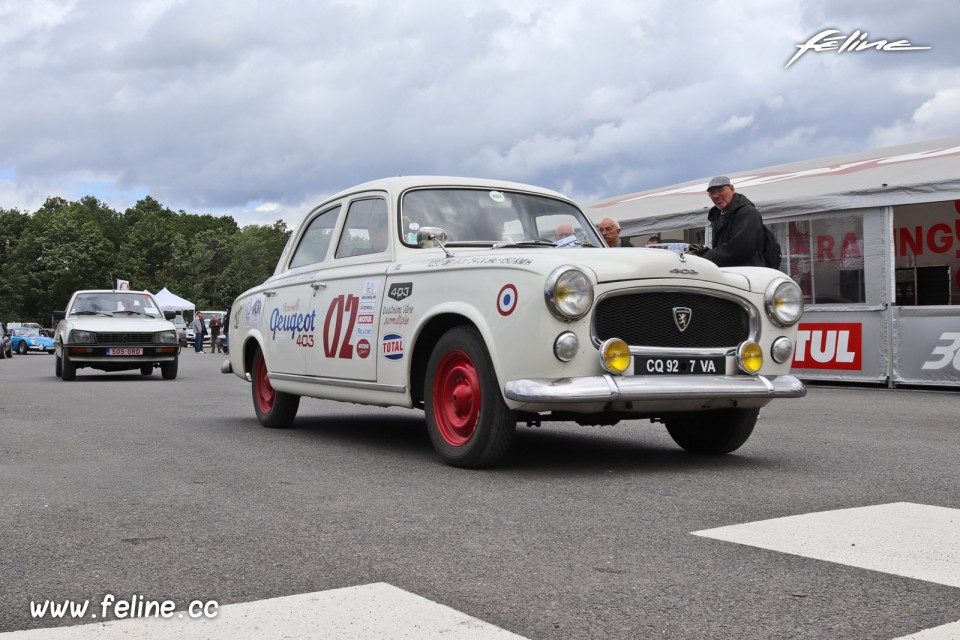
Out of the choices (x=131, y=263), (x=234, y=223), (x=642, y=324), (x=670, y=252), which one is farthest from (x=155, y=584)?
(x=234, y=223)

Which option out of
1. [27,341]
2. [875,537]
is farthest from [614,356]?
[27,341]

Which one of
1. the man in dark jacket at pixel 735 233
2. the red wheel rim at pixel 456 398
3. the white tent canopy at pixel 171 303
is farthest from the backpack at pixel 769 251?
the white tent canopy at pixel 171 303

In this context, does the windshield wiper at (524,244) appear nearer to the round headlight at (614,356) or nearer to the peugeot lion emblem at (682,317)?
the peugeot lion emblem at (682,317)

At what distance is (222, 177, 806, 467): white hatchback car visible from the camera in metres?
5.29

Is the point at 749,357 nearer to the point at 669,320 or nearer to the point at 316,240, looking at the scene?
the point at 669,320

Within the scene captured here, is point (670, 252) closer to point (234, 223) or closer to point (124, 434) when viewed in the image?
point (124, 434)

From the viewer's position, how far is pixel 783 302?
5945 mm

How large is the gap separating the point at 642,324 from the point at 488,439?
1.00 metres

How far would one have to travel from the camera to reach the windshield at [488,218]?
6816 mm

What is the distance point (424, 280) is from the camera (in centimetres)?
614

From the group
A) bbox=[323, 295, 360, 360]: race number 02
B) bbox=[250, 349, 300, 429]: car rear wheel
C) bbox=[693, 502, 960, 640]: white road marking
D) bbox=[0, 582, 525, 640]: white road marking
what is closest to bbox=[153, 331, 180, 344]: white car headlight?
bbox=[250, 349, 300, 429]: car rear wheel

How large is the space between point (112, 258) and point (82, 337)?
3173 inches

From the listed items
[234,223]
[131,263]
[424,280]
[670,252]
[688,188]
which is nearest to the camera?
[670,252]

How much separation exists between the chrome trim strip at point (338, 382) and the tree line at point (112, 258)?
8113 centimetres
